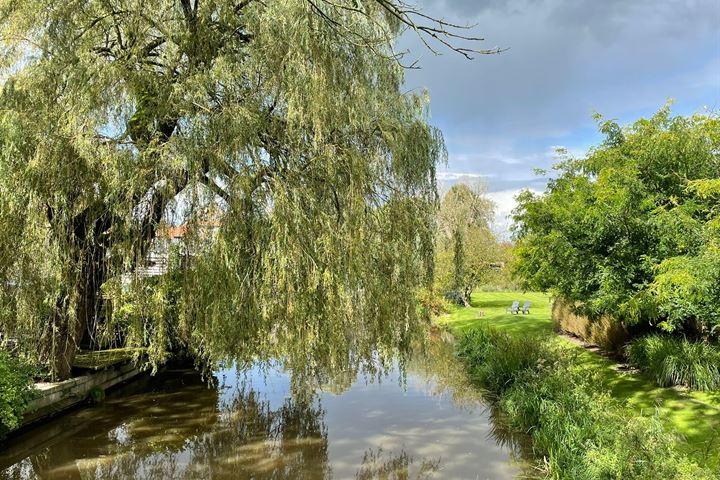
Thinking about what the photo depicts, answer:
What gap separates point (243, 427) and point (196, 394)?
300 cm

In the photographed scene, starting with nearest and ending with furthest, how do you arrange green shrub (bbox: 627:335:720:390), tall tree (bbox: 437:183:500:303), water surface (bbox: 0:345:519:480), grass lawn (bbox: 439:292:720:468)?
grass lawn (bbox: 439:292:720:468) → water surface (bbox: 0:345:519:480) → green shrub (bbox: 627:335:720:390) → tall tree (bbox: 437:183:500:303)

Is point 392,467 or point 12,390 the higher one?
point 12,390

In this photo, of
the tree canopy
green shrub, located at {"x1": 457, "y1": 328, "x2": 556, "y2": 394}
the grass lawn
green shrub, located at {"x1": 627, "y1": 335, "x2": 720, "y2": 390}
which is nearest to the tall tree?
green shrub, located at {"x1": 457, "y1": 328, "x2": 556, "y2": 394}

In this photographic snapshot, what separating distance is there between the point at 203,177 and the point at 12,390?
3979mm

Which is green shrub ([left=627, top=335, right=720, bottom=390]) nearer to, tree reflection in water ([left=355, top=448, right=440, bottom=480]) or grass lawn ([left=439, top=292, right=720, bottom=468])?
grass lawn ([left=439, top=292, right=720, bottom=468])

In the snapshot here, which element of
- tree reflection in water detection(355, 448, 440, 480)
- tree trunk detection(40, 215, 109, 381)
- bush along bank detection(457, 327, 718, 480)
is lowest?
tree reflection in water detection(355, 448, 440, 480)

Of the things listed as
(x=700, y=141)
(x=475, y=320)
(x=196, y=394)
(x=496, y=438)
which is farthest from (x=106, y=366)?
(x=475, y=320)

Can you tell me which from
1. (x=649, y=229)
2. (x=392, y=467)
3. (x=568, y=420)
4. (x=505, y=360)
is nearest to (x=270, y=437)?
(x=392, y=467)

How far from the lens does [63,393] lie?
9.10 m

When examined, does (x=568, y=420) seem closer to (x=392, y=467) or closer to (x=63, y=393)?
(x=392, y=467)

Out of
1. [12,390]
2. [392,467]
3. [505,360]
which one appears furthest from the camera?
[505,360]

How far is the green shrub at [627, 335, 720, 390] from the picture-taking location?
819cm

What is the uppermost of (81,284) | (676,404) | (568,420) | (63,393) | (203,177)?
(203,177)

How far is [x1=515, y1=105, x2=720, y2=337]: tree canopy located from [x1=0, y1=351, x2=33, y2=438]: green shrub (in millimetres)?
8712
